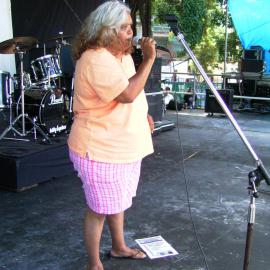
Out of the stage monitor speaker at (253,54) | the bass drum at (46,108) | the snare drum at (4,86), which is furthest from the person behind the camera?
the stage monitor speaker at (253,54)

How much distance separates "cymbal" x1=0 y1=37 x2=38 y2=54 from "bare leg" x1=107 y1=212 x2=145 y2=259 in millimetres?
2900

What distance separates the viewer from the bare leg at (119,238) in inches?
92.8

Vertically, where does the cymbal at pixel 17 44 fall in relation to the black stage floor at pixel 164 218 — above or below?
above

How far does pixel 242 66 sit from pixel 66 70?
187 inches

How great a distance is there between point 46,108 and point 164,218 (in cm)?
236

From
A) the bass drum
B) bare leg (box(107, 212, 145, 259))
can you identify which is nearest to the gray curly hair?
bare leg (box(107, 212, 145, 259))

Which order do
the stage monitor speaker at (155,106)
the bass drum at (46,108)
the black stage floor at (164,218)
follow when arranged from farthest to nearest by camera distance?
the stage monitor speaker at (155,106) → the bass drum at (46,108) → the black stage floor at (164,218)

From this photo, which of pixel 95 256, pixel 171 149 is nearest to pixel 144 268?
pixel 95 256

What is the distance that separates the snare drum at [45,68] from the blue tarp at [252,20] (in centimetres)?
542

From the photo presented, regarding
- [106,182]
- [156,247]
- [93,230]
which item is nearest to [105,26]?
[106,182]

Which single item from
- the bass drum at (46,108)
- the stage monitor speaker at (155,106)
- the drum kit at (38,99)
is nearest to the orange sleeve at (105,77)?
the drum kit at (38,99)

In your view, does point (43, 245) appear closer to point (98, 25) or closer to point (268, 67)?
point (98, 25)

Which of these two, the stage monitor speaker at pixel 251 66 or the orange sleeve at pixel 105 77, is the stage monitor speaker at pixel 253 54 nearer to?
the stage monitor speaker at pixel 251 66

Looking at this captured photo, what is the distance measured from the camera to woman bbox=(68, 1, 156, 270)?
191 cm
